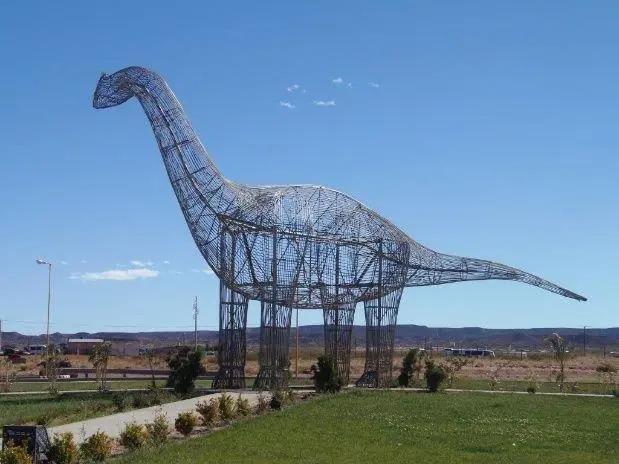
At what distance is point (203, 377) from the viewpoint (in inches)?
1753

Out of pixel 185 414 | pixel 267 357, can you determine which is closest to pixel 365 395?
pixel 267 357

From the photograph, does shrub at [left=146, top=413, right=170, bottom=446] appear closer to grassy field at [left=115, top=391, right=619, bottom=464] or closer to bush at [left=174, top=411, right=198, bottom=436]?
grassy field at [left=115, top=391, right=619, bottom=464]

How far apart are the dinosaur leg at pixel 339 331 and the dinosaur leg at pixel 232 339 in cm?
493

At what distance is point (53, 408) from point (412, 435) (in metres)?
10.9

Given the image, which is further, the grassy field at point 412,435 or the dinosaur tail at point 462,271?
the dinosaur tail at point 462,271

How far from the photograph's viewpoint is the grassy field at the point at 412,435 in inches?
628

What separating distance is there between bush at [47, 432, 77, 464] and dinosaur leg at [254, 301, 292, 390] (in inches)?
635

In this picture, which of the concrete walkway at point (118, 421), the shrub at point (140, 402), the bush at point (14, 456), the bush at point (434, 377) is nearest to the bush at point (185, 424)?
the concrete walkway at point (118, 421)

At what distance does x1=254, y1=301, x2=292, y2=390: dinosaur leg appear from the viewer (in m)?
30.4

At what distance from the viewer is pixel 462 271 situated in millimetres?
34844

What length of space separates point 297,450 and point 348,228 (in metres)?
16.9

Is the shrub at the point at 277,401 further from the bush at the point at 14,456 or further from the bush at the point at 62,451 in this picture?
the bush at the point at 14,456

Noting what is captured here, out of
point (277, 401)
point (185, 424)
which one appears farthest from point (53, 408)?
point (185, 424)

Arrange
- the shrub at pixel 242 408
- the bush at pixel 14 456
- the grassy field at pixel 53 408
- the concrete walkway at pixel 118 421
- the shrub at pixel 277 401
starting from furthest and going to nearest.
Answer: the shrub at pixel 277 401 < the shrub at pixel 242 408 < the grassy field at pixel 53 408 < the concrete walkway at pixel 118 421 < the bush at pixel 14 456
